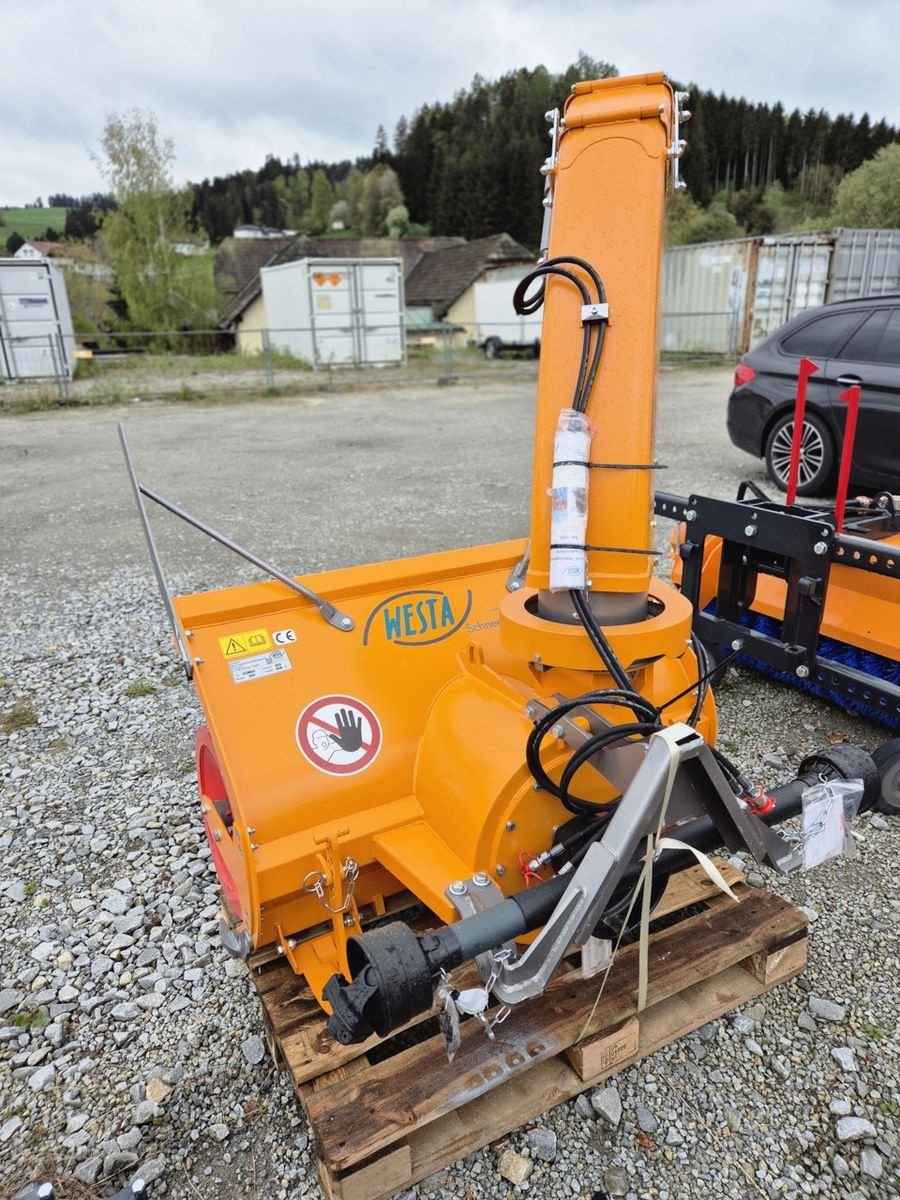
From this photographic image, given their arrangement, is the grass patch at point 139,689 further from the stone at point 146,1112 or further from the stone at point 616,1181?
the stone at point 616,1181

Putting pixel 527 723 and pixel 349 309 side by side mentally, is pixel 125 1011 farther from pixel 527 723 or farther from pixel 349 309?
pixel 349 309

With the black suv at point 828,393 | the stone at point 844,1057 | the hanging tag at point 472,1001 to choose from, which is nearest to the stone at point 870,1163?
the stone at point 844,1057

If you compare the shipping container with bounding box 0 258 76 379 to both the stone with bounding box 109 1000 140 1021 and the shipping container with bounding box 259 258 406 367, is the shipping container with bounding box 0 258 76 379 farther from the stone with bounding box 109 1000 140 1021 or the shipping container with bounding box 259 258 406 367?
the stone with bounding box 109 1000 140 1021

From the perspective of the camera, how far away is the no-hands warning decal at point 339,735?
227 cm

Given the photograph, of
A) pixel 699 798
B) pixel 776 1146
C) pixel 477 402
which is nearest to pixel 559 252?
pixel 699 798

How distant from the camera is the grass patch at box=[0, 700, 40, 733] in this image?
399 cm

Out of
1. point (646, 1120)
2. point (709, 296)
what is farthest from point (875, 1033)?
point (709, 296)

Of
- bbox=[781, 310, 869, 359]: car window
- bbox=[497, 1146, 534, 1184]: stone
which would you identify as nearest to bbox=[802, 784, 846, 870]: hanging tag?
bbox=[497, 1146, 534, 1184]: stone

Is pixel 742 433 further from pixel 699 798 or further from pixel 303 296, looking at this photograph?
pixel 303 296

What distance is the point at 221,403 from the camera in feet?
56.2

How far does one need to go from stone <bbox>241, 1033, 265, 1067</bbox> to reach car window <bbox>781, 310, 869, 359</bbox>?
6.56 metres

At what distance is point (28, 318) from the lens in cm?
2012

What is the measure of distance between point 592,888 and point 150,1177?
1.31m

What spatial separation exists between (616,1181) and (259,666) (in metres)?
1.56
